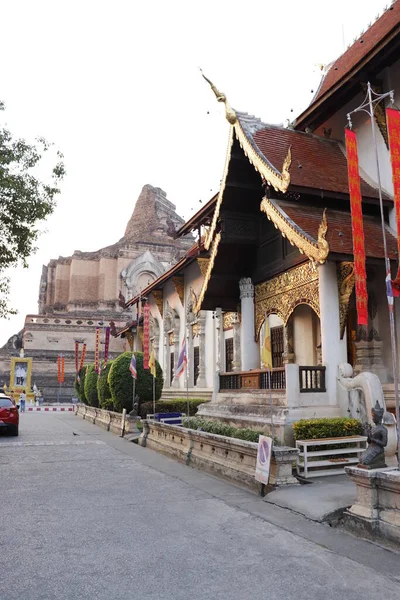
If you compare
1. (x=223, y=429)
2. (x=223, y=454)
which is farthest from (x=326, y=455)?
(x=223, y=429)

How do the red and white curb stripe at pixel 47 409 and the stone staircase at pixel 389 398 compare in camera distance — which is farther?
the red and white curb stripe at pixel 47 409

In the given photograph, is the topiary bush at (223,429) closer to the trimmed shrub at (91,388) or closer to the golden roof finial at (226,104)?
the golden roof finial at (226,104)

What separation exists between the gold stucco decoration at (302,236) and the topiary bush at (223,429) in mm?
3113

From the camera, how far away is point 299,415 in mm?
8641

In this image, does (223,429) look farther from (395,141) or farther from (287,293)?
(395,141)

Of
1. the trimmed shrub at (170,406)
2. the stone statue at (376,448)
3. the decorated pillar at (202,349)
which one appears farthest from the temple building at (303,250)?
the decorated pillar at (202,349)

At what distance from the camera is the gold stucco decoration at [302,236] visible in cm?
838

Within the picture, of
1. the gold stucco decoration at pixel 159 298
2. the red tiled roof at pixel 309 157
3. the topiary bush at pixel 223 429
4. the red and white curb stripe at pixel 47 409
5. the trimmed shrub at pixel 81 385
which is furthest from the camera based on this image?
the red and white curb stripe at pixel 47 409

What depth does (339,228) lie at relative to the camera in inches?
376

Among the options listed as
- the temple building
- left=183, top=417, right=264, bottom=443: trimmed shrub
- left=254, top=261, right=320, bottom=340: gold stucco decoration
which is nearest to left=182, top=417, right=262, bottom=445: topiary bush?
left=183, top=417, right=264, bottom=443: trimmed shrub

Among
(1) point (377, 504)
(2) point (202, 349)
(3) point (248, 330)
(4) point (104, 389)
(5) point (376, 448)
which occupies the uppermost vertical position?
(2) point (202, 349)

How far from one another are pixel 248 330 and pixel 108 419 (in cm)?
795

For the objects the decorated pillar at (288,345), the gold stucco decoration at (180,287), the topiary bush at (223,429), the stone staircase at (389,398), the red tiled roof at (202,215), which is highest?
the red tiled roof at (202,215)

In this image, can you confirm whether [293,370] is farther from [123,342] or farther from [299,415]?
[123,342]
